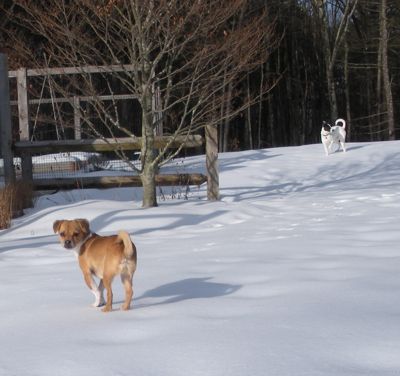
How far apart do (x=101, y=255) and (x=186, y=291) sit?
0.72 m

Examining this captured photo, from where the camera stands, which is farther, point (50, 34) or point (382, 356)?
point (50, 34)

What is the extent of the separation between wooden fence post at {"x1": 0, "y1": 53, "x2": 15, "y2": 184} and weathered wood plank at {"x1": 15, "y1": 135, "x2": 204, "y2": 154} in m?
0.17

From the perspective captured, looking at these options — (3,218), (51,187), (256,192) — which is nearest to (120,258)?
(3,218)

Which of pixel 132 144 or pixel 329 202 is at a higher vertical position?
pixel 132 144

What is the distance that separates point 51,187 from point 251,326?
774cm

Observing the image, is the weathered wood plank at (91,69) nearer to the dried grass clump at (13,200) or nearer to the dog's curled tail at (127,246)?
the dried grass clump at (13,200)

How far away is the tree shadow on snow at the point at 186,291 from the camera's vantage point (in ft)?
13.6

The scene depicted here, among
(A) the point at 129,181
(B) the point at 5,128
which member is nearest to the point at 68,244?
(A) the point at 129,181

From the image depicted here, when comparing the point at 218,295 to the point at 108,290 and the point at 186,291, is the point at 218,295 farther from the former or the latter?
the point at 108,290

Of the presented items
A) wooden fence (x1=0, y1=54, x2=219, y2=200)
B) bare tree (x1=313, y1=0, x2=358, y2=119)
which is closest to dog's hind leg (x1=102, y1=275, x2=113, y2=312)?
wooden fence (x1=0, y1=54, x2=219, y2=200)

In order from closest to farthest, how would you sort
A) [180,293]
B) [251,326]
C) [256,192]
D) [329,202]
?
[251,326] < [180,293] < [329,202] < [256,192]

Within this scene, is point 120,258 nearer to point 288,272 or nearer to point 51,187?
point 288,272

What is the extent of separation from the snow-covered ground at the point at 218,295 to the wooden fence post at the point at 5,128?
1.43 metres

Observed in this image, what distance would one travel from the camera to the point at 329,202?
9406 millimetres
